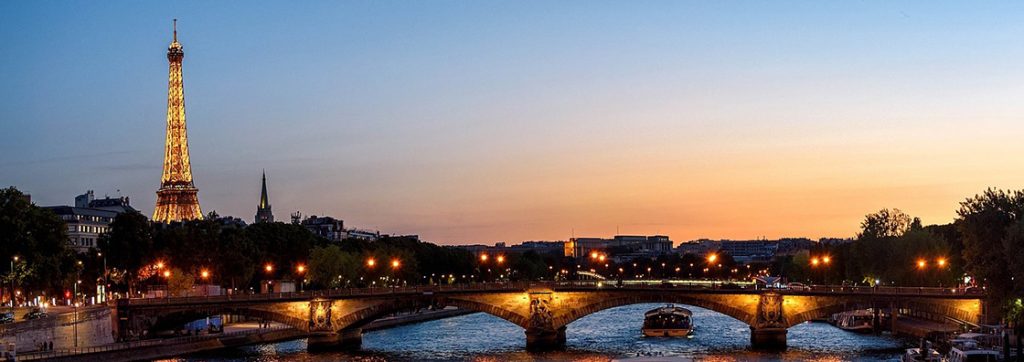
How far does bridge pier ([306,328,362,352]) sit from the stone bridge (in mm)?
74

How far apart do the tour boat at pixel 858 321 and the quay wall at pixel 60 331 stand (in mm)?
58280

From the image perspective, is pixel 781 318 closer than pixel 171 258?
Yes

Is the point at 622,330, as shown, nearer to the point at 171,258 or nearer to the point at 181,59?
the point at 171,258

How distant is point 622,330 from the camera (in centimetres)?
11381

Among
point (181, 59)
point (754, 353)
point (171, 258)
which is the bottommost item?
point (754, 353)

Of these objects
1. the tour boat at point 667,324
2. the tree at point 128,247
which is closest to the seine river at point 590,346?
the tour boat at point 667,324

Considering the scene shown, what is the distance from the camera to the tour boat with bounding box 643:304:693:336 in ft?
349

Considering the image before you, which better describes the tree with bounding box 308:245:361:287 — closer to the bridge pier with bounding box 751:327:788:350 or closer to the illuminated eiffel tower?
the illuminated eiffel tower

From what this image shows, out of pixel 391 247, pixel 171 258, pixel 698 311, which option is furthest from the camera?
pixel 391 247

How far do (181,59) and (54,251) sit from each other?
63.1 m

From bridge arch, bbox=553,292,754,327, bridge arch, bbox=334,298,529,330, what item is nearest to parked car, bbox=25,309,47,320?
bridge arch, bbox=334,298,529,330

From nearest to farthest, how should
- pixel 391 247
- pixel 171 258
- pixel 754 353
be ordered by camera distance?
pixel 754 353
pixel 171 258
pixel 391 247

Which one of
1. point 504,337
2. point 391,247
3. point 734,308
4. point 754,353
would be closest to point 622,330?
point 504,337

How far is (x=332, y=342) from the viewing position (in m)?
94.7
